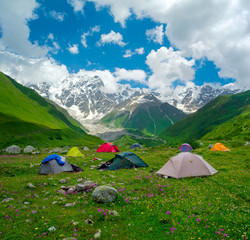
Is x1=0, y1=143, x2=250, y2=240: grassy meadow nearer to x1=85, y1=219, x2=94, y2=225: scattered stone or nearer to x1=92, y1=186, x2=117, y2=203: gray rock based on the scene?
x1=85, y1=219, x2=94, y2=225: scattered stone

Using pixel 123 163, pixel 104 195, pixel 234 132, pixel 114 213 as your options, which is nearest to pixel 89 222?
pixel 114 213

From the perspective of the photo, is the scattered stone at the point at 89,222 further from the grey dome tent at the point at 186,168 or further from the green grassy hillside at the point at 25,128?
the green grassy hillside at the point at 25,128

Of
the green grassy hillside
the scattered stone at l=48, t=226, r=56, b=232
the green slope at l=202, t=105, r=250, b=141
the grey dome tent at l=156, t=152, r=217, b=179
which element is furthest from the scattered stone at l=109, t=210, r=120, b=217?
the green grassy hillside

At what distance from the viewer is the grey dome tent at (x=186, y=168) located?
1814 centimetres

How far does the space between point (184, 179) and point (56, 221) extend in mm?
12813

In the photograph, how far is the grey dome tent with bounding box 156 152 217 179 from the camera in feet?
59.5

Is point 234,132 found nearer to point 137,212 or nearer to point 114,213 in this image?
point 137,212

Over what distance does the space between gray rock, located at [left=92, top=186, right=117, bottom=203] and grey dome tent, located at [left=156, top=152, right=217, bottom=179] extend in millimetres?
8463

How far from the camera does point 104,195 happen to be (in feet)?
38.5

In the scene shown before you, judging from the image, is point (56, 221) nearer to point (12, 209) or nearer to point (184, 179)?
point (12, 209)

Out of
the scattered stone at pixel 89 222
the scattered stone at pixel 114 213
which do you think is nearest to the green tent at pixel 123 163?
the scattered stone at pixel 114 213

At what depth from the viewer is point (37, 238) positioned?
7887 mm

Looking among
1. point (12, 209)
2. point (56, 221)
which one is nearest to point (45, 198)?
point (12, 209)

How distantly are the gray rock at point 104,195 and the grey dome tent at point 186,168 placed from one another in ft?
27.8
